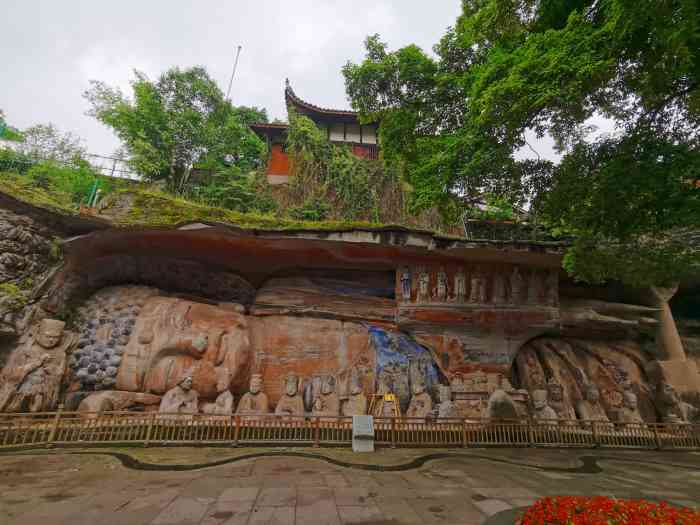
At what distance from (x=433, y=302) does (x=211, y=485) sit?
7.06 m

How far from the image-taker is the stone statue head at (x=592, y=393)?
9.27m

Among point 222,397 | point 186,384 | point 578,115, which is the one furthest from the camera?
point 222,397

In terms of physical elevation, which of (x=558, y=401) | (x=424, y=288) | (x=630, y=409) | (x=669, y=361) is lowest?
(x=630, y=409)

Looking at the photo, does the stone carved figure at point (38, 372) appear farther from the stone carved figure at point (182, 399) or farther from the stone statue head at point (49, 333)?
the stone carved figure at point (182, 399)

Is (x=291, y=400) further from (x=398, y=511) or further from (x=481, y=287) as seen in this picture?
(x=481, y=287)

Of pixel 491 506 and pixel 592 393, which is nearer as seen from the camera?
pixel 491 506

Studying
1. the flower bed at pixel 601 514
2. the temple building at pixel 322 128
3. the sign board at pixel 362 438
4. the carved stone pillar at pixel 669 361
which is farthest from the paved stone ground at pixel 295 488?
the temple building at pixel 322 128

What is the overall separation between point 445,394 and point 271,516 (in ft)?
21.2

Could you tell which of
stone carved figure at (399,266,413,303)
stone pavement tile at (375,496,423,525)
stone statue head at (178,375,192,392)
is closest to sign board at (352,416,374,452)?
stone pavement tile at (375,496,423,525)

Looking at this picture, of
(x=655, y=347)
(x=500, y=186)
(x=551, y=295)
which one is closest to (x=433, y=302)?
(x=551, y=295)

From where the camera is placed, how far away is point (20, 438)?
18.3ft

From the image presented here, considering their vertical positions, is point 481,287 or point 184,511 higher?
point 481,287

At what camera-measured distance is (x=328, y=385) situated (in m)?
8.66

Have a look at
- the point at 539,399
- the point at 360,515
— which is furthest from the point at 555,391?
the point at 360,515
